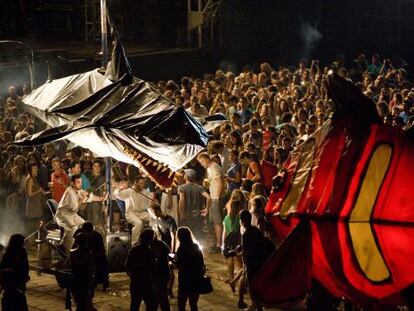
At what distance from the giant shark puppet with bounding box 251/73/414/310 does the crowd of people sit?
378cm

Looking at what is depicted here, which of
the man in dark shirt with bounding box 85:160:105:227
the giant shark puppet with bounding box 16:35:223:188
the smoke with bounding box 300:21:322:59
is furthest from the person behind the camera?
the smoke with bounding box 300:21:322:59

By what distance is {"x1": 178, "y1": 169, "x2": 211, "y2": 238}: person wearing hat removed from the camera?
644 inches

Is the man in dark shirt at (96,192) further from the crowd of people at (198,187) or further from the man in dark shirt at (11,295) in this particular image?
the man in dark shirt at (11,295)

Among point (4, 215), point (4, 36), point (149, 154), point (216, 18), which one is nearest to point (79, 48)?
point (4, 36)

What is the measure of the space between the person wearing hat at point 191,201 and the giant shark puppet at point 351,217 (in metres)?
8.90

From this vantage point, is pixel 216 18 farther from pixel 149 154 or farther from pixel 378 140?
pixel 378 140

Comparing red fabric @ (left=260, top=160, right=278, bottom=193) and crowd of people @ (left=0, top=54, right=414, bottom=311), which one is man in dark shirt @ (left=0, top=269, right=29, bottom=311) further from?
red fabric @ (left=260, top=160, right=278, bottom=193)

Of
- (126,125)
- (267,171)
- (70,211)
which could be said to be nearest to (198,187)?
(267,171)

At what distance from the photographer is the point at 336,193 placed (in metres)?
6.93

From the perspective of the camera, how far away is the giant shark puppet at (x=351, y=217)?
6.71m

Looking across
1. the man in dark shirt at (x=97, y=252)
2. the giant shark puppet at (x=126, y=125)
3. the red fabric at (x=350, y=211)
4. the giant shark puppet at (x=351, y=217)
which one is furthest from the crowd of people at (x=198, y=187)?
the red fabric at (x=350, y=211)

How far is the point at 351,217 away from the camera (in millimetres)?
6758

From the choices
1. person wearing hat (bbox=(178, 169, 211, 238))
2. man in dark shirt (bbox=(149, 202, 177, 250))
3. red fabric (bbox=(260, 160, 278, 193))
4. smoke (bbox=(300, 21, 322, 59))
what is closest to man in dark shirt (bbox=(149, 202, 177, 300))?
man in dark shirt (bbox=(149, 202, 177, 250))

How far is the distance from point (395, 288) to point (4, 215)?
11.4m
